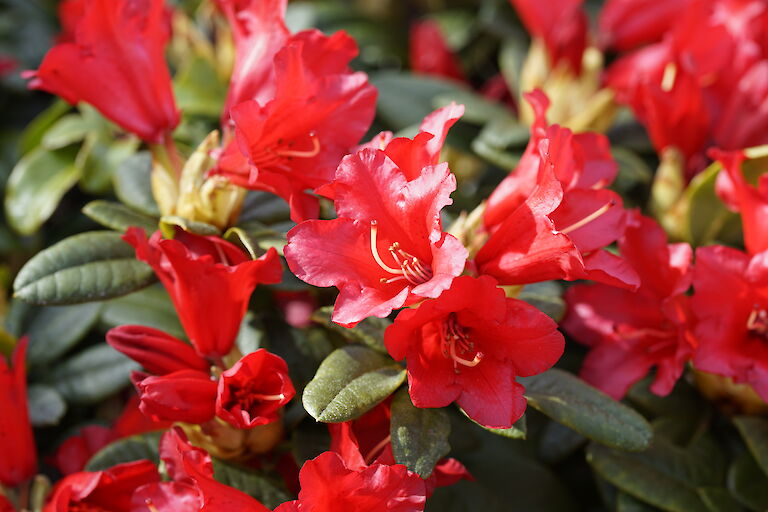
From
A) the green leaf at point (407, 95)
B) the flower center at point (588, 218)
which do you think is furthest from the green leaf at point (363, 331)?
the green leaf at point (407, 95)

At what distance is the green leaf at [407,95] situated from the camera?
145 centimetres

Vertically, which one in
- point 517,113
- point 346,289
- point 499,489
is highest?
point 346,289

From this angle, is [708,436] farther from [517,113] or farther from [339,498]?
[517,113]

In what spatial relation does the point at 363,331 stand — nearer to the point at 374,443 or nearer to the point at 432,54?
the point at 374,443

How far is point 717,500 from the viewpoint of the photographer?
107 centimetres

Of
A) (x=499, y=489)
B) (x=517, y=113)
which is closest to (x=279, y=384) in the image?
(x=499, y=489)

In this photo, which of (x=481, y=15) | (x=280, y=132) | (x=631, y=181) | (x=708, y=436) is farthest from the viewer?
(x=481, y=15)

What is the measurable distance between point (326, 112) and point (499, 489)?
62 centimetres

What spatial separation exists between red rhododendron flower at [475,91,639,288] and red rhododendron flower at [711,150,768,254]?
0.54 feet

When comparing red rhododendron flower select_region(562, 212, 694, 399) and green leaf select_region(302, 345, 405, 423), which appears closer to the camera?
green leaf select_region(302, 345, 405, 423)

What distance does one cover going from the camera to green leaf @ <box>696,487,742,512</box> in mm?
1061

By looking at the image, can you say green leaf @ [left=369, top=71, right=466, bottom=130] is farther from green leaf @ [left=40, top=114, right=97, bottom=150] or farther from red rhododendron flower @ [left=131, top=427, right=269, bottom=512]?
red rhododendron flower @ [left=131, top=427, right=269, bottom=512]

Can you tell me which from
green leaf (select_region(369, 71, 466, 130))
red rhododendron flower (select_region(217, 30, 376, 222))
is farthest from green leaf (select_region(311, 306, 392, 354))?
green leaf (select_region(369, 71, 466, 130))

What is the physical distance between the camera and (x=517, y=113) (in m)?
1.60
